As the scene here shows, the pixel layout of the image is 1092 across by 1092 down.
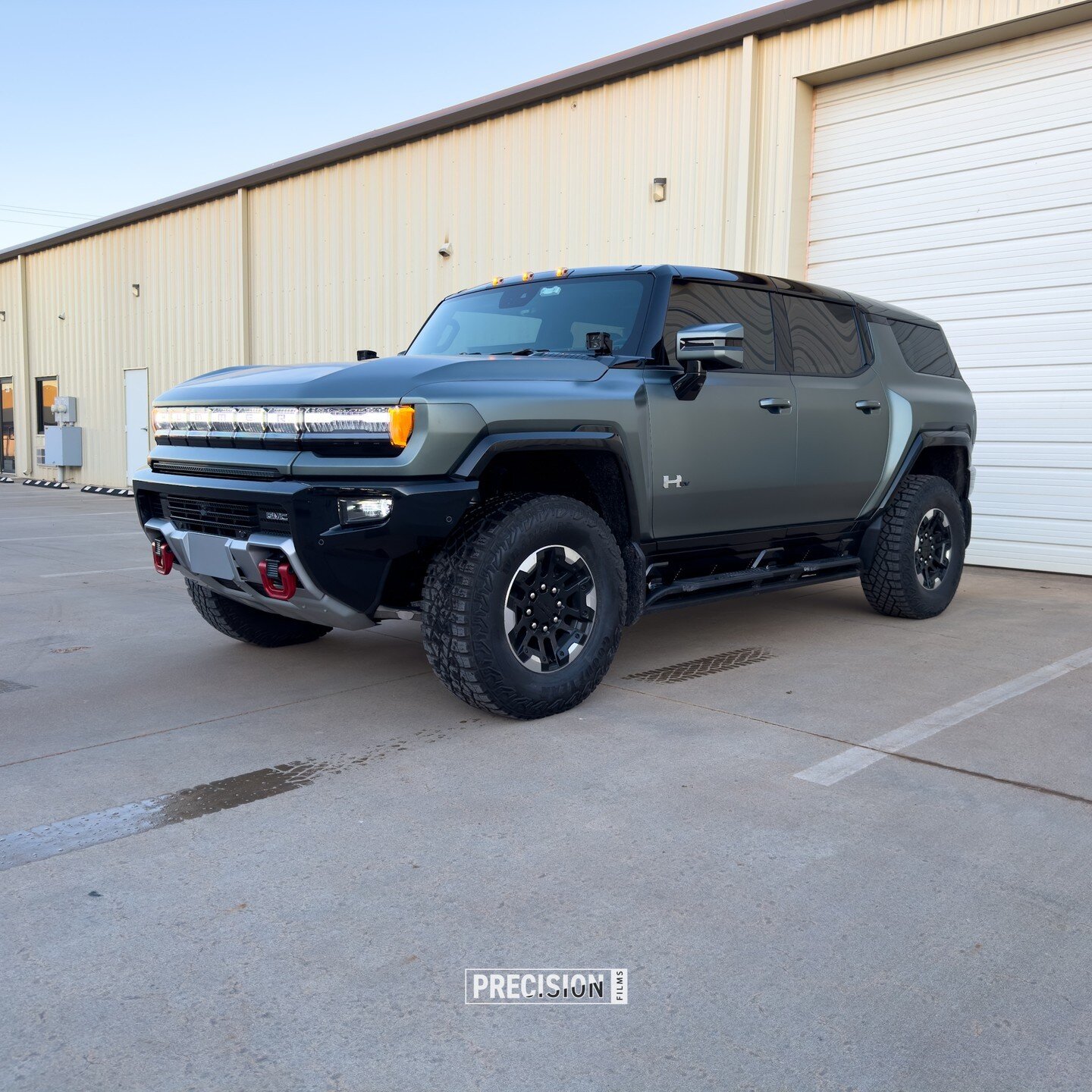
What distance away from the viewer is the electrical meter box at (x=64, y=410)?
20453 mm

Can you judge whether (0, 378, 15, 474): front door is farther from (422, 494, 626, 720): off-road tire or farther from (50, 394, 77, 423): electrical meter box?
(422, 494, 626, 720): off-road tire

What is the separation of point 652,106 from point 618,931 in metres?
10.1

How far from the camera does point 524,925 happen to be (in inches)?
97.0

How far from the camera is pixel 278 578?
12.6ft

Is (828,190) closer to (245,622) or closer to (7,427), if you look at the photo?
(245,622)

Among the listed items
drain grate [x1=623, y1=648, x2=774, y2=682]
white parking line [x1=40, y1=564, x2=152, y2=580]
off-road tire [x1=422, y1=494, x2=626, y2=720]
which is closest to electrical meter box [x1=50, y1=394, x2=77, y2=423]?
white parking line [x1=40, y1=564, x2=152, y2=580]

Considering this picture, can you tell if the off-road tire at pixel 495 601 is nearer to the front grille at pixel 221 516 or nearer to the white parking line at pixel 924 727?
the front grille at pixel 221 516

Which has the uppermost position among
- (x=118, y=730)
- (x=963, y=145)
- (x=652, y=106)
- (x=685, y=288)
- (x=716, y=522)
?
(x=652, y=106)

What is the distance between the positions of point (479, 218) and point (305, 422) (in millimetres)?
9665

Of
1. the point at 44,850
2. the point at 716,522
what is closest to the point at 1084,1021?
the point at 44,850

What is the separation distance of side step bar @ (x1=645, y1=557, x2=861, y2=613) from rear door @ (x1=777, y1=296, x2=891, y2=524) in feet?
0.82

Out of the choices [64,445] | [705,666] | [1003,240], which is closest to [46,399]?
[64,445]

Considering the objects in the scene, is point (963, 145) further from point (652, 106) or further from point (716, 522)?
point (716, 522)

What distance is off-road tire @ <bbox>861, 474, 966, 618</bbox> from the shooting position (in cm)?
601
